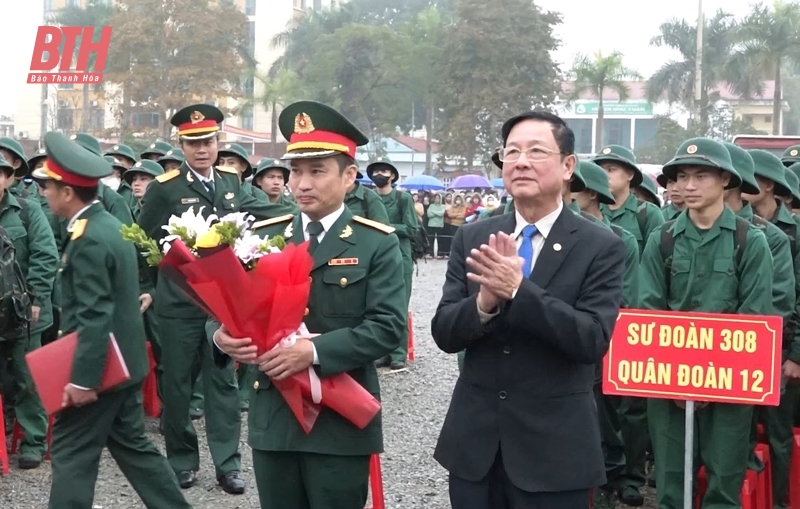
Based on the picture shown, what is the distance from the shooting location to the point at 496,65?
54594 mm

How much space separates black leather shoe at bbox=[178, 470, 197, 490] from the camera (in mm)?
7191

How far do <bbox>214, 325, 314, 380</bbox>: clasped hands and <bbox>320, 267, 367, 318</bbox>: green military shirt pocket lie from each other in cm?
27

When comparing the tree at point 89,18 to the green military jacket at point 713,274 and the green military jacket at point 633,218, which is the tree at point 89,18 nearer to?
the green military jacket at point 633,218

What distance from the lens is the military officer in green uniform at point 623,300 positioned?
22.7ft

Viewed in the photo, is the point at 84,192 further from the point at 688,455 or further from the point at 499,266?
the point at 688,455

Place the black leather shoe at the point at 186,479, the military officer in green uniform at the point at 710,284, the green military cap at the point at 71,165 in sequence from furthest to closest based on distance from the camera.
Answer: the black leather shoe at the point at 186,479, the military officer in green uniform at the point at 710,284, the green military cap at the point at 71,165

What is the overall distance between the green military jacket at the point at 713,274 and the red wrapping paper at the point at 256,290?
259 centimetres

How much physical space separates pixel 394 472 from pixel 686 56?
54.4 meters

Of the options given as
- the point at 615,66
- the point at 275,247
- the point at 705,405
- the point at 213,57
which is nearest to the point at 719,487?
the point at 705,405

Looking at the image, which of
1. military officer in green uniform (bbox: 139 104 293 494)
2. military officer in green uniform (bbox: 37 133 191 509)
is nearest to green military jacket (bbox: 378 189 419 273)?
military officer in green uniform (bbox: 139 104 293 494)

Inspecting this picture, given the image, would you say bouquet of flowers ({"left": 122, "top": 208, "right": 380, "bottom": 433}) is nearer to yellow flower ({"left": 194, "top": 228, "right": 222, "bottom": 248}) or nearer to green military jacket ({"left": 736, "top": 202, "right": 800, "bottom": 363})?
yellow flower ({"left": 194, "top": 228, "right": 222, "bottom": 248})

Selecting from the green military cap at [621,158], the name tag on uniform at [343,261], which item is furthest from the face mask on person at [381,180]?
the name tag on uniform at [343,261]
